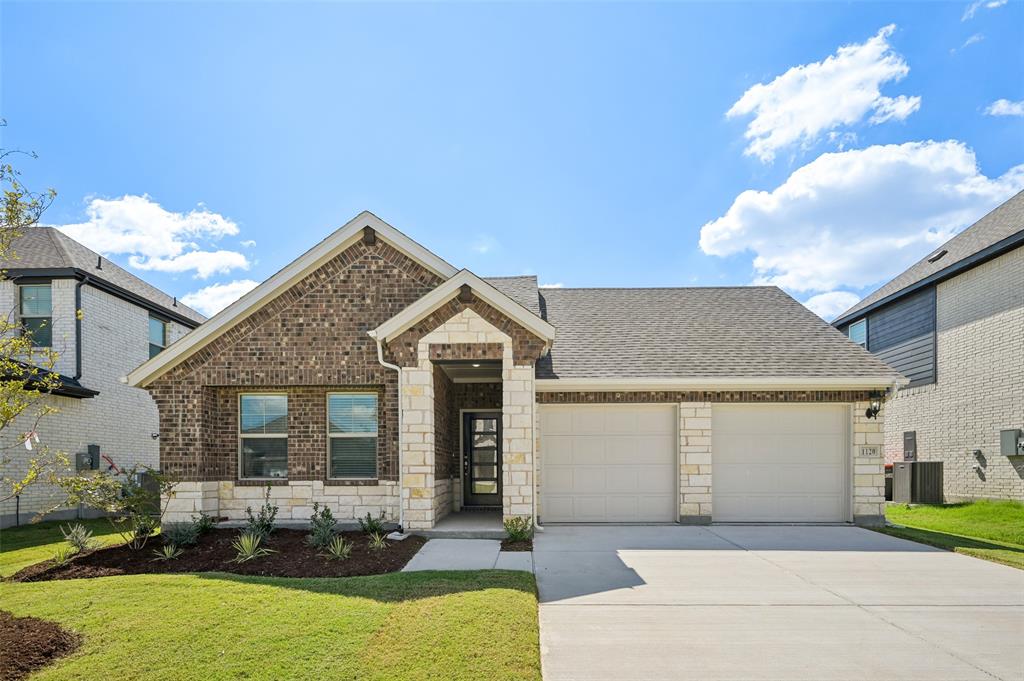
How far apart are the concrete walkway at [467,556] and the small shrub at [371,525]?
3.02 ft

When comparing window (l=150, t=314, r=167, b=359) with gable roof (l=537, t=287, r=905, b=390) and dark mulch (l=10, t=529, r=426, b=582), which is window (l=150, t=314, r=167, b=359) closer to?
dark mulch (l=10, t=529, r=426, b=582)

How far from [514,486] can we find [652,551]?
94.7 inches

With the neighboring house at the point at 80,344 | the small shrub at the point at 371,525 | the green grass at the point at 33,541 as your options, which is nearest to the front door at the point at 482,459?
the small shrub at the point at 371,525

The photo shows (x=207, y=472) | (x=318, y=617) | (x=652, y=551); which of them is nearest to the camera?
(x=318, y=617)

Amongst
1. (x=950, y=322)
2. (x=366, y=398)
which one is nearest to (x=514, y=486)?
(x=366, y=398)

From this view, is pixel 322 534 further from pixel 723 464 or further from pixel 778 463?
pixel 778 463

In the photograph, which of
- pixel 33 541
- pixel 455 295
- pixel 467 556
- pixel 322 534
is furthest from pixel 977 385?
pixel 33 541

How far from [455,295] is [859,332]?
638 inches

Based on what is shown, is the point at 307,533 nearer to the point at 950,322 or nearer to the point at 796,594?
the point at 796,594

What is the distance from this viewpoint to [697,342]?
1328cm

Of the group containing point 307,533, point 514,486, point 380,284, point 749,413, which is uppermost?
point 380,284

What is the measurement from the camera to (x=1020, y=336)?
539 inches

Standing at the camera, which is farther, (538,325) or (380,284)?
(380,284)

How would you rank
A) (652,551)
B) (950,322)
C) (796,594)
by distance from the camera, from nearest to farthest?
1. (796,594)
2. (652,551)
3. (950,322)
